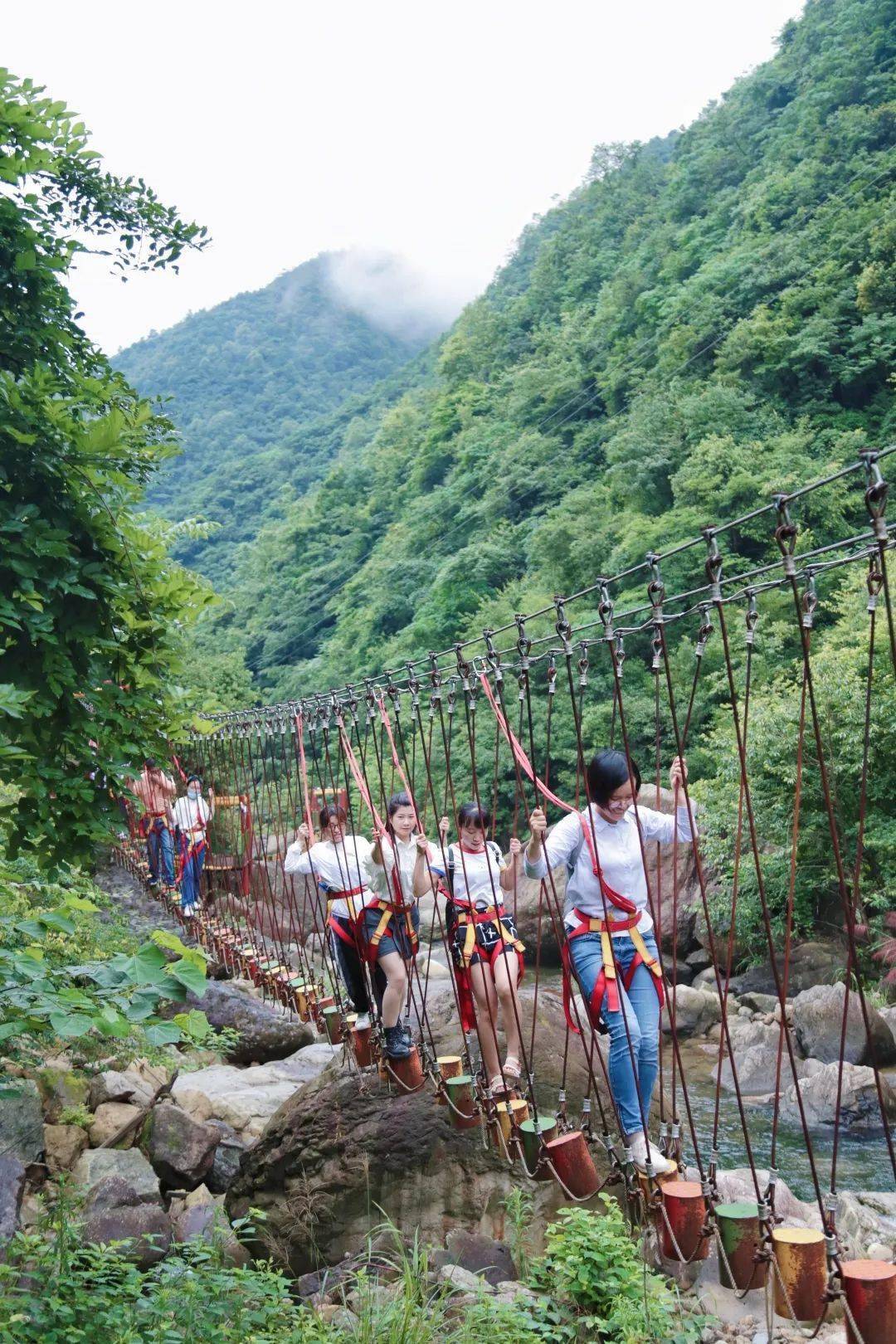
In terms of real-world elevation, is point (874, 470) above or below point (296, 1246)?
above

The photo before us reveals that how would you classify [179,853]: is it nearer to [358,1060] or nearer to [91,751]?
[358,1060]

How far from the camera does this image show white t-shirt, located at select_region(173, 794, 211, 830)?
7.18m

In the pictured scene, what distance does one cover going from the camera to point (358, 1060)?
158 inches

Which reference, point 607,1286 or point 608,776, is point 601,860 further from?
point 607,1286

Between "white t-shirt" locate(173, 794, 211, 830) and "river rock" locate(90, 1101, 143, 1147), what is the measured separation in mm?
2097

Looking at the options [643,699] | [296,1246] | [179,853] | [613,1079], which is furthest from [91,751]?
[643,699]

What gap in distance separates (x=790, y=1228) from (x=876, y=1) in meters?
27.8

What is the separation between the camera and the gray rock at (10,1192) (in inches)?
153

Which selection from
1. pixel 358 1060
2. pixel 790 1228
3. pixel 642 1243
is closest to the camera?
pixel 790 1228

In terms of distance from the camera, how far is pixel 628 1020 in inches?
108

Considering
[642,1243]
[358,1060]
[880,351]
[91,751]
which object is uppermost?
[880,351]

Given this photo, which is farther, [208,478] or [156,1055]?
[208,478]

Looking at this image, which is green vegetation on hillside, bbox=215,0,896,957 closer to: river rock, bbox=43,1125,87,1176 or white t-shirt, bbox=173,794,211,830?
white t-shirt, bbox=173,794,211,830

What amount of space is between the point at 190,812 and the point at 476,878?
4.03m
